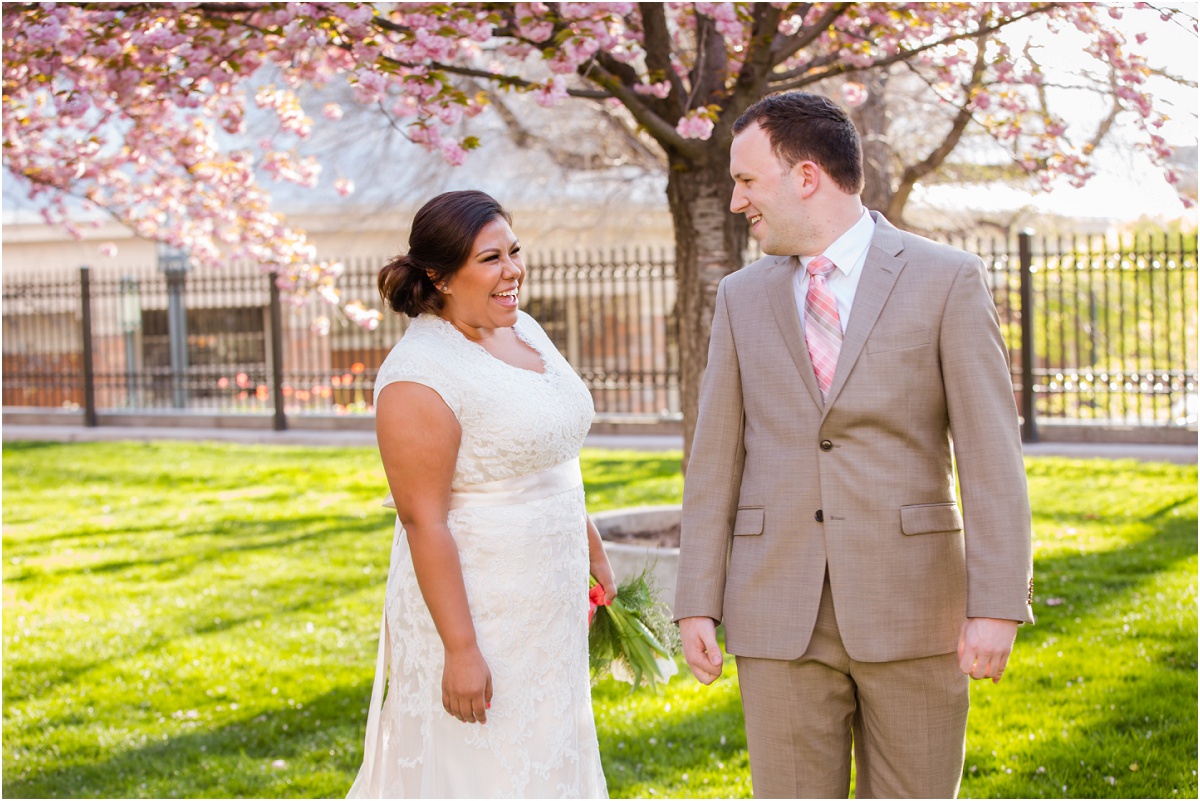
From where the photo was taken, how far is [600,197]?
19.0 meters

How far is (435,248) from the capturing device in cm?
298

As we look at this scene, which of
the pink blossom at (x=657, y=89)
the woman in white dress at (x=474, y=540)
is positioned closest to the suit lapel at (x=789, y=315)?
the woman in white dress at (x=474, y=540)

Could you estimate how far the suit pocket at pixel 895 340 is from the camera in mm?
2543

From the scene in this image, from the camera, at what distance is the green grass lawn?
4570 mm

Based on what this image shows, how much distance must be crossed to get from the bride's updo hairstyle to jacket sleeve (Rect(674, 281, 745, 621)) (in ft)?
2.35

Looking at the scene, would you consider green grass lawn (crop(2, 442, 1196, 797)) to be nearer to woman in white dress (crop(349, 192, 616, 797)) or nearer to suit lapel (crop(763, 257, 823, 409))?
woman in white dress (crop(349, 192, 616, 797))

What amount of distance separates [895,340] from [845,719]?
884 millimetres

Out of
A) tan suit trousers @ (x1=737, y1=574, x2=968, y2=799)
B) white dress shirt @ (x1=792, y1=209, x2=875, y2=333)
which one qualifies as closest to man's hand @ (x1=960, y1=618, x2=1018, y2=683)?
tan suit trousers @ (x1=737, y1=574, x2=968, y2=799)

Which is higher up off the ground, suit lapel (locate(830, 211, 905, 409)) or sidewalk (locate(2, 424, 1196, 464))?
suit lapel (locate(830, 211, 905, 409))

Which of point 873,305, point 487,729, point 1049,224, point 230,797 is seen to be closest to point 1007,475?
point 873,305

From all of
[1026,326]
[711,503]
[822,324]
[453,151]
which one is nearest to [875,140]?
[1026,326]

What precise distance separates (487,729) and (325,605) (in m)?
4.64

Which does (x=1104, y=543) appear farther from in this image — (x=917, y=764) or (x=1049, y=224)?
(x=1049, y=224)

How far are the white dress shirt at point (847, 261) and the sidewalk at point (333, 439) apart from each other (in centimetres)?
1031
